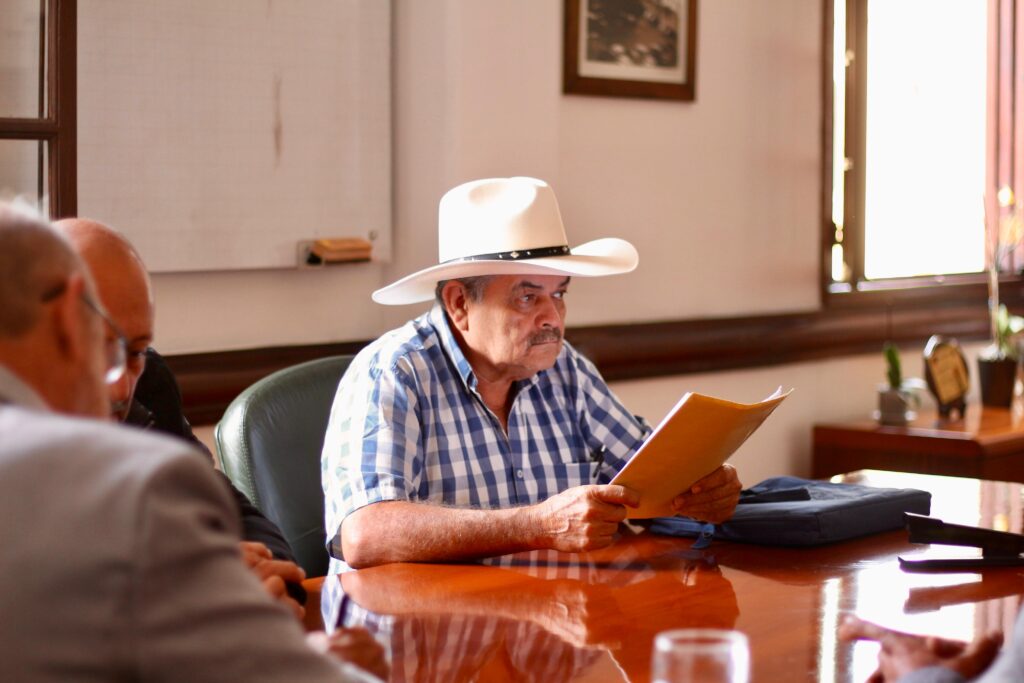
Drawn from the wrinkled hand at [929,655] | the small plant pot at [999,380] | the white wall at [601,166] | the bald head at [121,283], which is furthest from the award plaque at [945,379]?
the bald head at [121,283]

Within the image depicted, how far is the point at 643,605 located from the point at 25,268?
1.06m

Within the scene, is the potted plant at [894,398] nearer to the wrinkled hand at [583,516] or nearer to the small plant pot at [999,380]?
the small plant pot at [999,380]

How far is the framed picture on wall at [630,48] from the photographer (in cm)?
357

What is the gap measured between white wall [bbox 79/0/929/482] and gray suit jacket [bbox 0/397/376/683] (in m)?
2.00

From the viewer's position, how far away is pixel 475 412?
8.06 ft

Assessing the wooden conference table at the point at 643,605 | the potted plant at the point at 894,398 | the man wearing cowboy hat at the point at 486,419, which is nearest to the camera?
the wooden conference table at the point at 643,605

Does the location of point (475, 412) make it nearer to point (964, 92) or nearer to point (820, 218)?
point (820, 218)

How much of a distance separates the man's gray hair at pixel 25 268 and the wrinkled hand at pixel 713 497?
1.40 meters

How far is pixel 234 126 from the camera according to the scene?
115 inches

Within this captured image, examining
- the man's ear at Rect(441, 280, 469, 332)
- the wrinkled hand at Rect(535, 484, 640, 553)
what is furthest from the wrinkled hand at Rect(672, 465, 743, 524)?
the man's ear at Rect(441, 280, 469, 332)

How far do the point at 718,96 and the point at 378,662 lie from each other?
3075 mm

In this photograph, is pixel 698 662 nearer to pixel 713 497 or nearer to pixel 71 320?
pixel 71 320

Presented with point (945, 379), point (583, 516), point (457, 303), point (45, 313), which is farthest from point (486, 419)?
point (945, 379)

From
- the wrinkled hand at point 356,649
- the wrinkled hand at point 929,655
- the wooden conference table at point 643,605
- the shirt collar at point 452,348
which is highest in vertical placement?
the shirt collar at point 452,348
